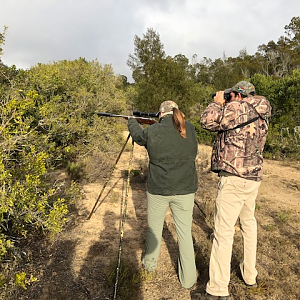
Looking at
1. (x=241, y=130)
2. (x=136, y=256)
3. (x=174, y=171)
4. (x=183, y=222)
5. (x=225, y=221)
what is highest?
(x=241, y=130)

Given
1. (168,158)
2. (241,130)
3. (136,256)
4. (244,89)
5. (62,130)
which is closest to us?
(241,130)

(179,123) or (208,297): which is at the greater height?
(179,123)

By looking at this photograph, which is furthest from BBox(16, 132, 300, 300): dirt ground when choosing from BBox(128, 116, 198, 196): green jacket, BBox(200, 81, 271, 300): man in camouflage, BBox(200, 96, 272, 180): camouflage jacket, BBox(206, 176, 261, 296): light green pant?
BBox(200, 96, 272, 180): camouflage jacket

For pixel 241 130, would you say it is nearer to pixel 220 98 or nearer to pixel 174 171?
pixel 220 98

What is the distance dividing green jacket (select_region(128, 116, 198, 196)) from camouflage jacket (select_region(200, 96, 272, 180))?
14.8 inches

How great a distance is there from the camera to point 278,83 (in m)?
10.7

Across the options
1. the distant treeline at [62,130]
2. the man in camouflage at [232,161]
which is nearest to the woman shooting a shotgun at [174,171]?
the man in camouflage at [232,161]

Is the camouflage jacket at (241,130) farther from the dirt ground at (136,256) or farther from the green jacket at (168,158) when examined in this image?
the dirt ground at (136,256)

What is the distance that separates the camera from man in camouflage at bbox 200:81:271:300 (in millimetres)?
2486

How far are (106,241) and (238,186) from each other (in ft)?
7.55

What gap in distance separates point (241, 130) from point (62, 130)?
11.4 ft

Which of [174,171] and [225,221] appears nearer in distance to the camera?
[225,221]

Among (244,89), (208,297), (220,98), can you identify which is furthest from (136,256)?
(244,89)

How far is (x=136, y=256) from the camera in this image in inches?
139
